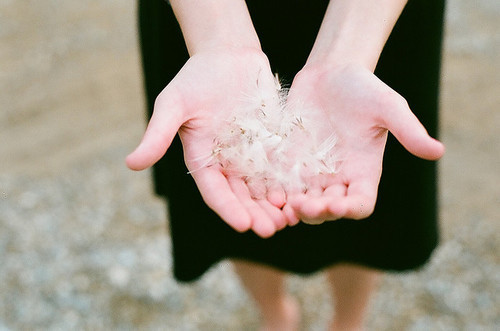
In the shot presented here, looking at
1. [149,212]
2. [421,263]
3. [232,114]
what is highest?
[232,114]

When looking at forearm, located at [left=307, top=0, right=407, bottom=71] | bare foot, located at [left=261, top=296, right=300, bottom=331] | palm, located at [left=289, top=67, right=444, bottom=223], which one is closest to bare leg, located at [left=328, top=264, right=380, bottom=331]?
bare foot, located at [left=261, top=296, right=300, bottom=331]

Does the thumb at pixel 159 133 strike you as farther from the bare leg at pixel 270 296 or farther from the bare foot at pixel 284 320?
the bare foot at pixel 284 320

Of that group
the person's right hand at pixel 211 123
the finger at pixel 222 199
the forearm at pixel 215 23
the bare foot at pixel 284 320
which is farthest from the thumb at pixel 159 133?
the bare foot at pixel 284 320

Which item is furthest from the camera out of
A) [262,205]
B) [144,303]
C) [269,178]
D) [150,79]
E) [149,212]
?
[149,212]

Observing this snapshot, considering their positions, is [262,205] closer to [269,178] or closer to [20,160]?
[269,178]

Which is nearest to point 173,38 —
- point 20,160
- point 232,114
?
point 232,114

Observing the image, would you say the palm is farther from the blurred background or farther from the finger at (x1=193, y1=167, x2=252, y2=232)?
the blurred background
